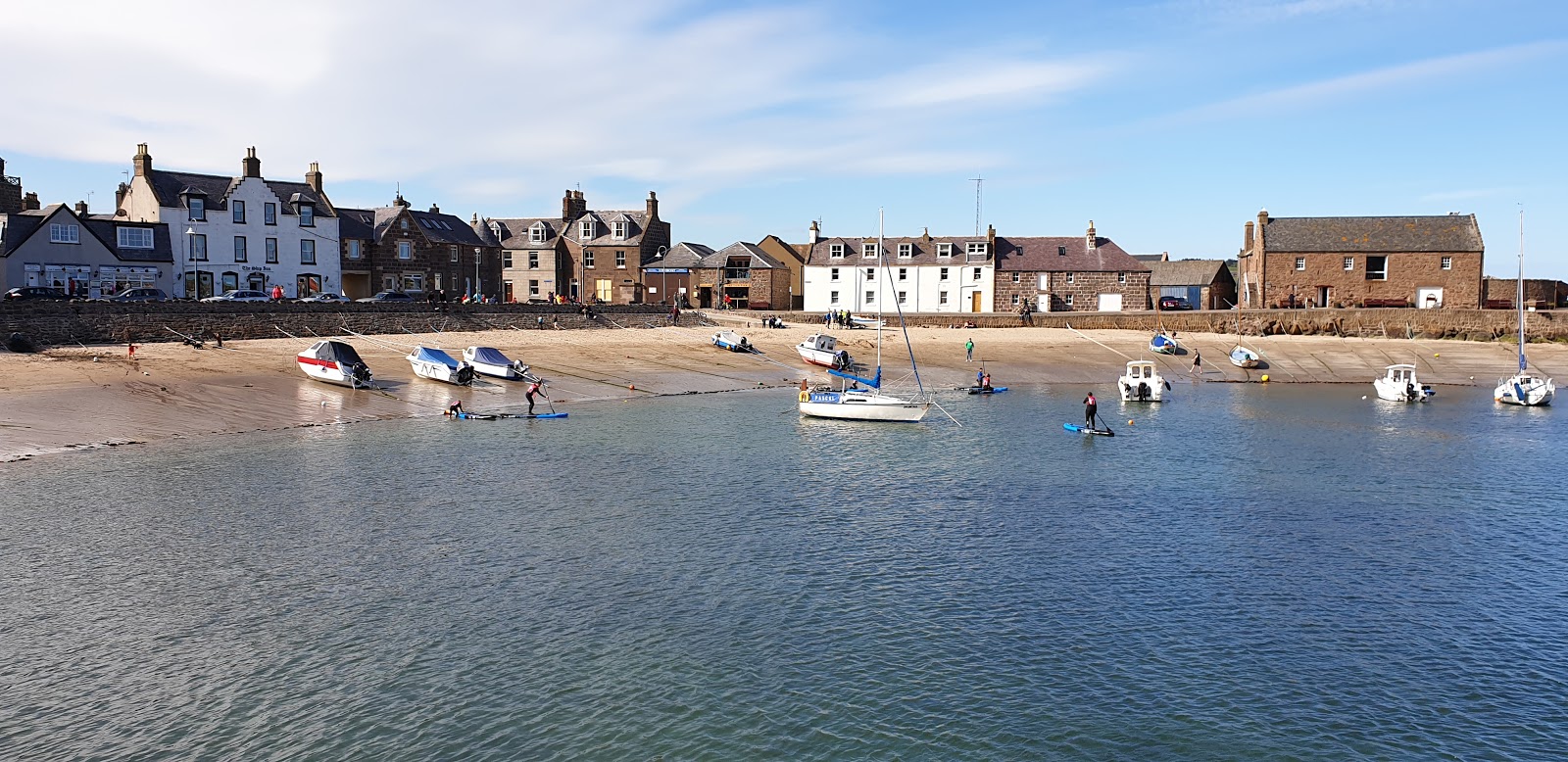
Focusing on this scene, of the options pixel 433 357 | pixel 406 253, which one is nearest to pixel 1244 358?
pixel 433 357

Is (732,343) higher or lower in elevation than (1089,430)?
higher

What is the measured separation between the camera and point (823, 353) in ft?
217

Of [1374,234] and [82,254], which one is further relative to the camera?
[1374,234]

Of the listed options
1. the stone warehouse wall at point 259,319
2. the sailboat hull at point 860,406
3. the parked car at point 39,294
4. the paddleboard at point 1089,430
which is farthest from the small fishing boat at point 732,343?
the parked car at point 39,294

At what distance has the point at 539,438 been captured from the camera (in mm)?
41438

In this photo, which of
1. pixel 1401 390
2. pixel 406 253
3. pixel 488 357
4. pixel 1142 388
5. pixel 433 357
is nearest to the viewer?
pixel 433 357

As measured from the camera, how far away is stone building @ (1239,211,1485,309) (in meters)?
86.1

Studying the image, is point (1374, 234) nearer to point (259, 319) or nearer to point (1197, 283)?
point (1197, 283)

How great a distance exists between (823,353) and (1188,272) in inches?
2017

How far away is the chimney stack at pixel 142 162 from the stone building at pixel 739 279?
45.3 m

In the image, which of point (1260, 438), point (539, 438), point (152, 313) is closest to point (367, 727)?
point (539, 438)

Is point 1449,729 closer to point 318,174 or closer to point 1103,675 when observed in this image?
point 1103,675

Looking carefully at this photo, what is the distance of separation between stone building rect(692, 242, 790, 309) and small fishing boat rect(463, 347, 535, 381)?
48.2 meters

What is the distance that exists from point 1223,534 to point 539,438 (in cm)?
2476
